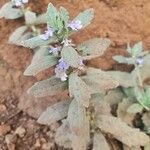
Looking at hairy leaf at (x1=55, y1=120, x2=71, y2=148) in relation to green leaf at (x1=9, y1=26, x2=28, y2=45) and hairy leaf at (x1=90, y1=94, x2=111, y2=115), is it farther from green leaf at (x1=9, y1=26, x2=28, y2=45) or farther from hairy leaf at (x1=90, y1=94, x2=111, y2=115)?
green leaf at (x1=9, y1=26, x2=28, y2=45)

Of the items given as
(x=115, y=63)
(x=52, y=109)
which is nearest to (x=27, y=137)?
(x=52, y=109)

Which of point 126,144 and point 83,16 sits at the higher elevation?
point 83,16

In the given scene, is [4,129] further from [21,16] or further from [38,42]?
[38,42]

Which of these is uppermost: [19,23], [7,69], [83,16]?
[83,16]

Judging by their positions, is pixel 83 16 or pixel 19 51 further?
pixel 19 51

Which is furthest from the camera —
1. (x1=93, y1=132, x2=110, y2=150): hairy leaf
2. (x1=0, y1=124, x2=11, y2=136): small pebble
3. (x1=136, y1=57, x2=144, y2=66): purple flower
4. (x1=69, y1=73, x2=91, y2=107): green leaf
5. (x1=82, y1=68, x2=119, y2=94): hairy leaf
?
(x1=136, y1=57, x2=144, y2=66): purple flower

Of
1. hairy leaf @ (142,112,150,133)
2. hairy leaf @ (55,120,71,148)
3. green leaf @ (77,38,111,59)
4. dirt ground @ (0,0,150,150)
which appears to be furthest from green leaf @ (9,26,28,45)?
hairy leaf @ (142,112,150,133)

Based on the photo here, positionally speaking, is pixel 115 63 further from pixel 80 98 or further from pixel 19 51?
pixel 80 98
